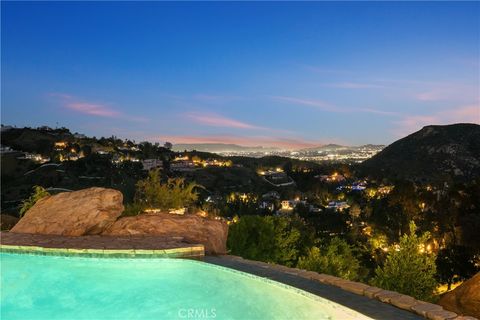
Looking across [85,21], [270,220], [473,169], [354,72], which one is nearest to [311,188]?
[473,169]

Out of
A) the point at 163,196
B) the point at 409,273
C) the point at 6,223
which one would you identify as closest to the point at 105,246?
the point at 163,196

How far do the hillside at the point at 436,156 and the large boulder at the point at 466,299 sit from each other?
6796 centimetres

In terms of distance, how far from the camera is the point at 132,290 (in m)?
8.47

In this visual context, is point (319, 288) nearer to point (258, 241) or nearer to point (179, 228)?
point (179, 228)

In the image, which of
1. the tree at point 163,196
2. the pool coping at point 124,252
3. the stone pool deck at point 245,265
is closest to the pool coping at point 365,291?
the stone pool deck at point 245,265

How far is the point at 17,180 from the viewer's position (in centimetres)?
6506

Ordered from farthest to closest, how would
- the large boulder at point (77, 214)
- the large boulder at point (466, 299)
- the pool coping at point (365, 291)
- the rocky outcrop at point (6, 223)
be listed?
the rocky outcrop at point (6, 223) < the large boulder at point (77, 214) < the large boulder at point (466, 299) < the pool coping at point (365, 291)

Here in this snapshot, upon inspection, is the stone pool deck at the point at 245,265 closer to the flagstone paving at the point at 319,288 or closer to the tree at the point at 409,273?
the flagstone paving at the point at 319,288

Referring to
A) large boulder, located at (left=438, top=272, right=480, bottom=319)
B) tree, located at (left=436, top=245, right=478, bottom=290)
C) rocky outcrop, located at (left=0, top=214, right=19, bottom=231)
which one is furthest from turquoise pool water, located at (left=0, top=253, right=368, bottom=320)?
tree, located at (left=436, top=245, right=478, bottom=290)

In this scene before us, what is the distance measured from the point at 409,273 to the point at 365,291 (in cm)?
239

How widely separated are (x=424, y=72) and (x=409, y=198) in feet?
43.0

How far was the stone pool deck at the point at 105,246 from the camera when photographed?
8680mm

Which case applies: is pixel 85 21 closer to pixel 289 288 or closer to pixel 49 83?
pixel 49 83

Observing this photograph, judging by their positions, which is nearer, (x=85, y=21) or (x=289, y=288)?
(x=289, y=288)
